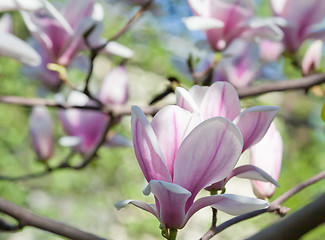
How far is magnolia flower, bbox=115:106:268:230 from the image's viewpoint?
406mm

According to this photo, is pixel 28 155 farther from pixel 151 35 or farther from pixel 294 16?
pixel 294 16

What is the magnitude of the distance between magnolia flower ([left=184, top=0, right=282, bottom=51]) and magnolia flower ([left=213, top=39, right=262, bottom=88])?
22 cm

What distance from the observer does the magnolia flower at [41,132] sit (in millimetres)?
1123

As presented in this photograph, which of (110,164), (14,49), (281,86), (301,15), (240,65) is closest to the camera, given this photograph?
(14,49)

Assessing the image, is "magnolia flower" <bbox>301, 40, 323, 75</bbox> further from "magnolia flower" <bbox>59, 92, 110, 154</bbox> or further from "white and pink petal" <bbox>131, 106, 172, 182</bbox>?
"white and pink petal" <bbox>131, 106, 172, 182</bbox>

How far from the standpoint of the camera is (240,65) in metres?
1.08

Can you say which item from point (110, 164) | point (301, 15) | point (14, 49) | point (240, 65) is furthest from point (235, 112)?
point (110, 164)

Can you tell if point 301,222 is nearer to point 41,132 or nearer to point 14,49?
point 14,49

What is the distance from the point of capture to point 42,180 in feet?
9.03

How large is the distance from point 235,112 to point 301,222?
0.47 feet

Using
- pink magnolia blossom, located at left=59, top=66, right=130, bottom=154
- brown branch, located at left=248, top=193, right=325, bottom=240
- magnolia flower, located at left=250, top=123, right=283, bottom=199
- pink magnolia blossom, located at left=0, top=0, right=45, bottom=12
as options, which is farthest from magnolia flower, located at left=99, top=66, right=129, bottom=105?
brown branch, located at left=248, top=193, right=325, bottom=240

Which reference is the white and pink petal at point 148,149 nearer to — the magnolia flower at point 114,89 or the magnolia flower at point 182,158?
the magnolia flower at point 182,158

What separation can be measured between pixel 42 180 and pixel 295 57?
2063 mm

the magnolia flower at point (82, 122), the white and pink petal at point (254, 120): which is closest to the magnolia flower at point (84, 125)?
the magnolia flower at point (82, 122)
